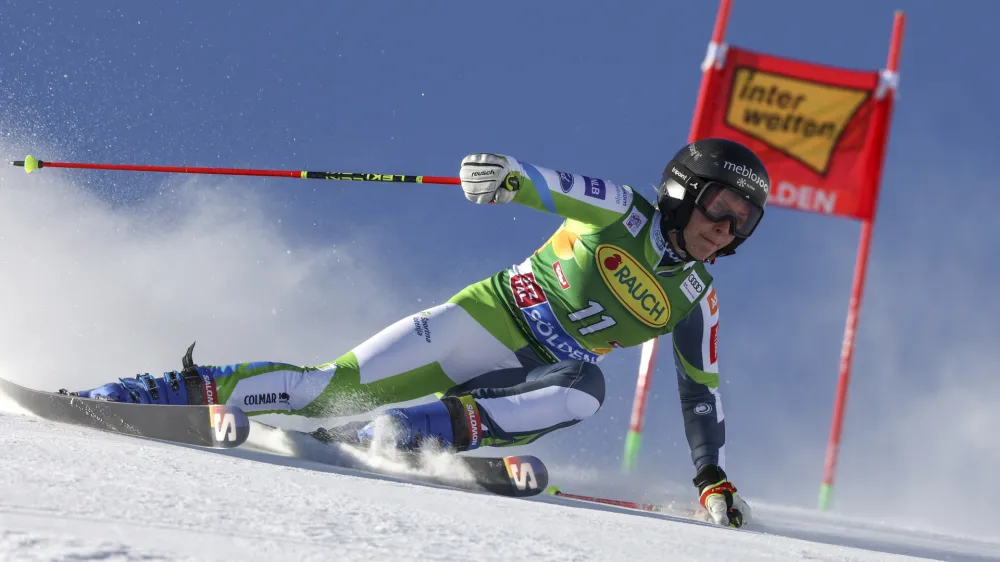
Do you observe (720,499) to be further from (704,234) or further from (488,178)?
(488,178)

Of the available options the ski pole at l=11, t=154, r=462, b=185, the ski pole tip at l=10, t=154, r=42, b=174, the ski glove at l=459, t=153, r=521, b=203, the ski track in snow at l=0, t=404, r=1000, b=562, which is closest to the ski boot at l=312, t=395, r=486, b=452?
the ski track in snow at l=0, t=404, r=1000, b=562

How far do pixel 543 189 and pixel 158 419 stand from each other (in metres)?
1.50

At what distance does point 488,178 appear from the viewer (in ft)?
11.1

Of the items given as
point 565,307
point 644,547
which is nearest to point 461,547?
point 644,547

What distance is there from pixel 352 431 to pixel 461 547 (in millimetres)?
1735

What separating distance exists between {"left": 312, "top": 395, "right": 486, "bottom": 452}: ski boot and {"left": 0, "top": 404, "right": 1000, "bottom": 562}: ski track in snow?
15.1 inches

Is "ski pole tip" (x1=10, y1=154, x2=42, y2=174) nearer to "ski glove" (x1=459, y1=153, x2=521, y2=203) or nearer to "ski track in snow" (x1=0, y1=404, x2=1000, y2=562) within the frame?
"ski track in snow" (x1=0, y1=404, x2=1000, y2=562)

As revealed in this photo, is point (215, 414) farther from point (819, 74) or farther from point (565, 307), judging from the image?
point (819, 74)

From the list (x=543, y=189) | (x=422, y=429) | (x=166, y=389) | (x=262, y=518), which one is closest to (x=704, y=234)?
(x=543, y=189)

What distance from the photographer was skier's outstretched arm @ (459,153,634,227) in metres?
3.40

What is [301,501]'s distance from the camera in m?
1.96

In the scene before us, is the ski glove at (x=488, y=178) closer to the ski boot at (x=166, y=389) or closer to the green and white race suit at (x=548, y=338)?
the green and white race suit at (x=548, y=338)

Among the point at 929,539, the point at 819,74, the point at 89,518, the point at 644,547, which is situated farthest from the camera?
the point at 819,74

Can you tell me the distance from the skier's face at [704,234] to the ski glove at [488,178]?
2.47 ft
